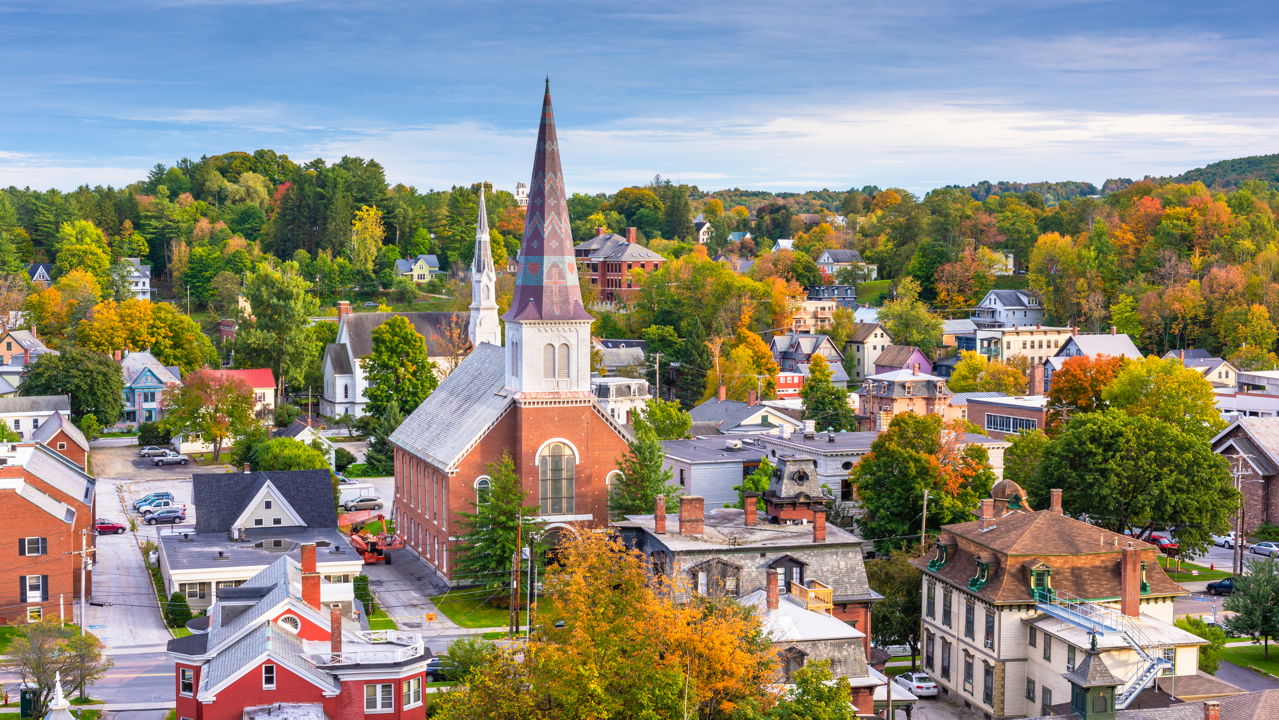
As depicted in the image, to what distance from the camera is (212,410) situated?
320 ft

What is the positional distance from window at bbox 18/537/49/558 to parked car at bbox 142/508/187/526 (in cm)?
2092

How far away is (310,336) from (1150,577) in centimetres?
8711

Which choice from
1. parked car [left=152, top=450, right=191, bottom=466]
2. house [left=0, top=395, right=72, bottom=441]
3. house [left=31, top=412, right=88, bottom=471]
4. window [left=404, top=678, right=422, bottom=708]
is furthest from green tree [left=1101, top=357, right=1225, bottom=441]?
house [left=0, top=395, right=72, bottom=441]

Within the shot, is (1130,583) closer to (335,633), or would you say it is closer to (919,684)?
(919,684)

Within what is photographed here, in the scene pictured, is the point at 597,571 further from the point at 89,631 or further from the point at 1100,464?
the point at 1100,464

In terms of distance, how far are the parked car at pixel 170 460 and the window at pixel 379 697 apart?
196 ft

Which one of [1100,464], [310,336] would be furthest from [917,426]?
[310,336]

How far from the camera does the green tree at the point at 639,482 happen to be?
63125 millimetres

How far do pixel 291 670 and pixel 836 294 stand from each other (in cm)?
13649

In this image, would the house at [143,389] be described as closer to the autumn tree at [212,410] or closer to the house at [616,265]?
the autumn tree at [212,410]

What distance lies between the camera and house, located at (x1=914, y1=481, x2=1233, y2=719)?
4559 centimetres

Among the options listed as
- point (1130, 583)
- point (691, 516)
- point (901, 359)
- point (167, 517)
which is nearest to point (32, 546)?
point (167, 517)

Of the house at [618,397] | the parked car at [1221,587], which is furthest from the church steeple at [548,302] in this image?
the house at [618,397]

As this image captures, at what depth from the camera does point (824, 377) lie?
12056 cm
